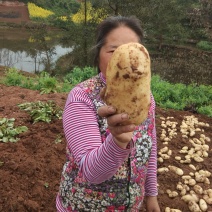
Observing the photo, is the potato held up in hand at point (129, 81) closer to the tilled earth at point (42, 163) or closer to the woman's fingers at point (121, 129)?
the woman's fingers at point (121, 129)

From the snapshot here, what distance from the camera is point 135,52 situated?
87 centimetres

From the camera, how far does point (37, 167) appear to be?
8.62 feet

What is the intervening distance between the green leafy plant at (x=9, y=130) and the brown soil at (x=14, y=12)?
82.1ft

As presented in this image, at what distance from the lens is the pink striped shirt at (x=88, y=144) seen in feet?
2.89

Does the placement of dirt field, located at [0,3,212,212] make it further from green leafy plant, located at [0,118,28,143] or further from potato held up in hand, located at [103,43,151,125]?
potato held up in hand, located at [103,43,151,125]

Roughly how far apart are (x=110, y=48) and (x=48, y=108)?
2756 mm

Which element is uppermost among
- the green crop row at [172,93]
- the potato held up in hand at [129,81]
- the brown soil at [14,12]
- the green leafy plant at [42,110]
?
the potato held up in hand at [129,81]

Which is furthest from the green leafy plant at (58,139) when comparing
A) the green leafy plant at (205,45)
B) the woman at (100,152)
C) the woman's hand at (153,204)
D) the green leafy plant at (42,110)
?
the green leafy plant at (205,45)

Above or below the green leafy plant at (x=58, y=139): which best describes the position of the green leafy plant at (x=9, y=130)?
above

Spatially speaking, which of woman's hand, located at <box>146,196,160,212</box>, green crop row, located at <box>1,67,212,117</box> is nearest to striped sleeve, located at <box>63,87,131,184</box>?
woman's hand, located at <box>146,196,160,212</box>

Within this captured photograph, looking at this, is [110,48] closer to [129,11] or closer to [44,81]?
[44,81]

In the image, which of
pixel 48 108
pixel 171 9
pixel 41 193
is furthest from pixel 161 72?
pixel 41 193

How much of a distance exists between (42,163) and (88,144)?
184 centimetres

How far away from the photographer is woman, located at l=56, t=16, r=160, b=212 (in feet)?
3.03
